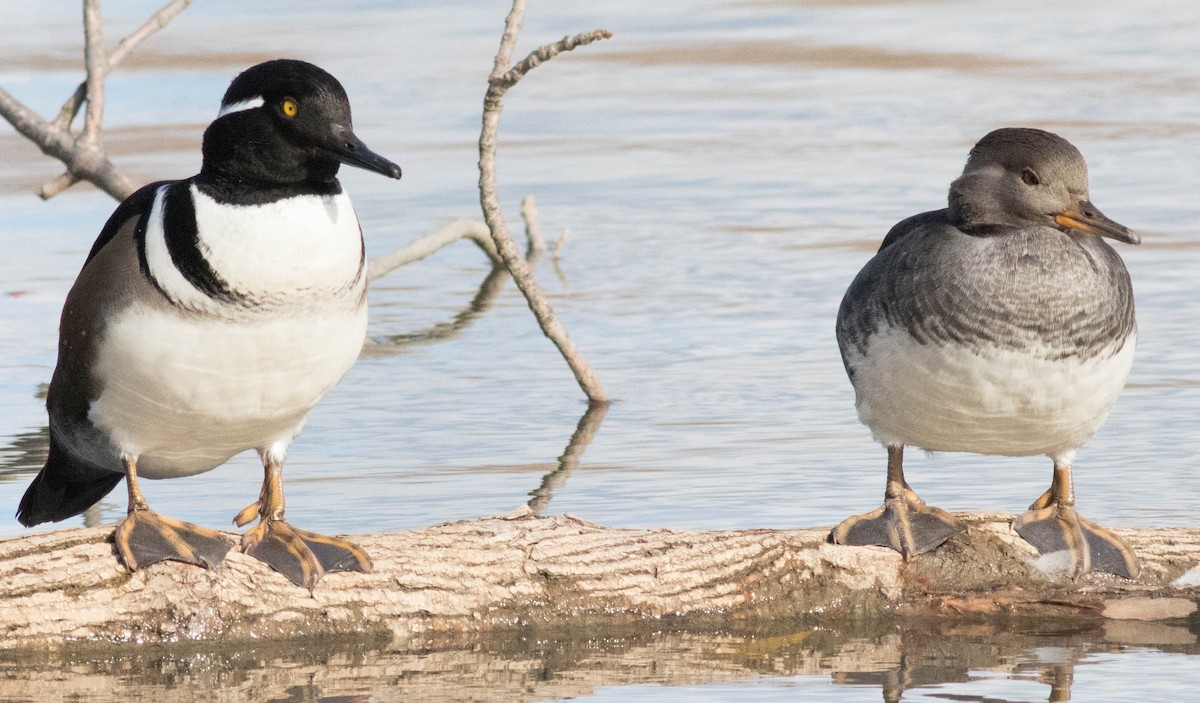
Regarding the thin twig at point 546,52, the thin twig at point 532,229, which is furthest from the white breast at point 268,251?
the thin twig at point 532,229

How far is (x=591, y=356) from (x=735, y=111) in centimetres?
619

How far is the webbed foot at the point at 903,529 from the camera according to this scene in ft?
19.1

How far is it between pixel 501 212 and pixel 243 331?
10.9 ft

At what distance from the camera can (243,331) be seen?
17.4 feet

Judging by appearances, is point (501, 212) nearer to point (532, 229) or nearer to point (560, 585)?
point (532, 229)

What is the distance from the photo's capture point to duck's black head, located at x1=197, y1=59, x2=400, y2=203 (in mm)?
5328

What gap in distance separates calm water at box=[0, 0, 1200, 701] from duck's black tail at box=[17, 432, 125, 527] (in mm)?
843

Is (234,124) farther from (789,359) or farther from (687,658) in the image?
(789,359)

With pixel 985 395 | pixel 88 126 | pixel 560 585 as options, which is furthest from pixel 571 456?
pixel 88 126

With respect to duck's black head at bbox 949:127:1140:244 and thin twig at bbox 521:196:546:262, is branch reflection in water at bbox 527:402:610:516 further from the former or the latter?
thin twig at bbox 521:196:546:262

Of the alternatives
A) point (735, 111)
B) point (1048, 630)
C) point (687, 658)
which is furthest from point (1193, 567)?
point (735, 111)

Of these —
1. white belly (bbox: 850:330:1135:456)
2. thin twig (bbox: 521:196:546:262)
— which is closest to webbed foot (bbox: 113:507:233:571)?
white belly (bbox: 850:330:1135:456)

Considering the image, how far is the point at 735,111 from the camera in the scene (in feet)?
50.5

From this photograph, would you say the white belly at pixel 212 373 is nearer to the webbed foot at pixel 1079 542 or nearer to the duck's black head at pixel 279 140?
the duck's black head at pixel 279 140
